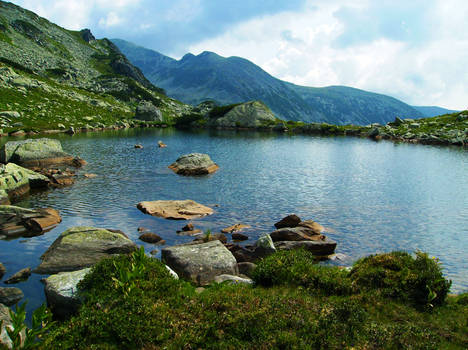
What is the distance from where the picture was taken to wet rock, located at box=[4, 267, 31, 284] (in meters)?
16.8

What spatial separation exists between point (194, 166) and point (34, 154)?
25642 millimetres

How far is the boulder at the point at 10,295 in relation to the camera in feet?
48.0

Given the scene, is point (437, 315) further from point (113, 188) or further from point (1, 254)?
point (113, 188)

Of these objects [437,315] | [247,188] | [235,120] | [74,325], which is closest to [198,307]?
[74,325]

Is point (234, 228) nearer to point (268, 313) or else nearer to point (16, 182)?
point (268, 313)

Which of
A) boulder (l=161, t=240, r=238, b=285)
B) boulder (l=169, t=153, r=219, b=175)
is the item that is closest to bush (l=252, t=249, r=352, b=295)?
boulder (l=161, t=240, r=238, b=285)

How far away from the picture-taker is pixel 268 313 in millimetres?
11281

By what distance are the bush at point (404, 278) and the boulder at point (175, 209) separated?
1733cm

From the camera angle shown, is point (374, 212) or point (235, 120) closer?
point (374, 212)

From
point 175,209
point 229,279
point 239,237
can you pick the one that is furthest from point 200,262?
point 175,209

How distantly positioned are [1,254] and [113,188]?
18187mm

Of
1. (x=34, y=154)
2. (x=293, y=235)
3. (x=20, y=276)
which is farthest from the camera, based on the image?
(x=34, y=154)

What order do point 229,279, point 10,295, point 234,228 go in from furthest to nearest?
point 234,228, point 229,279, point 10,295

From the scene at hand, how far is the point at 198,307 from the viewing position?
1172cm
